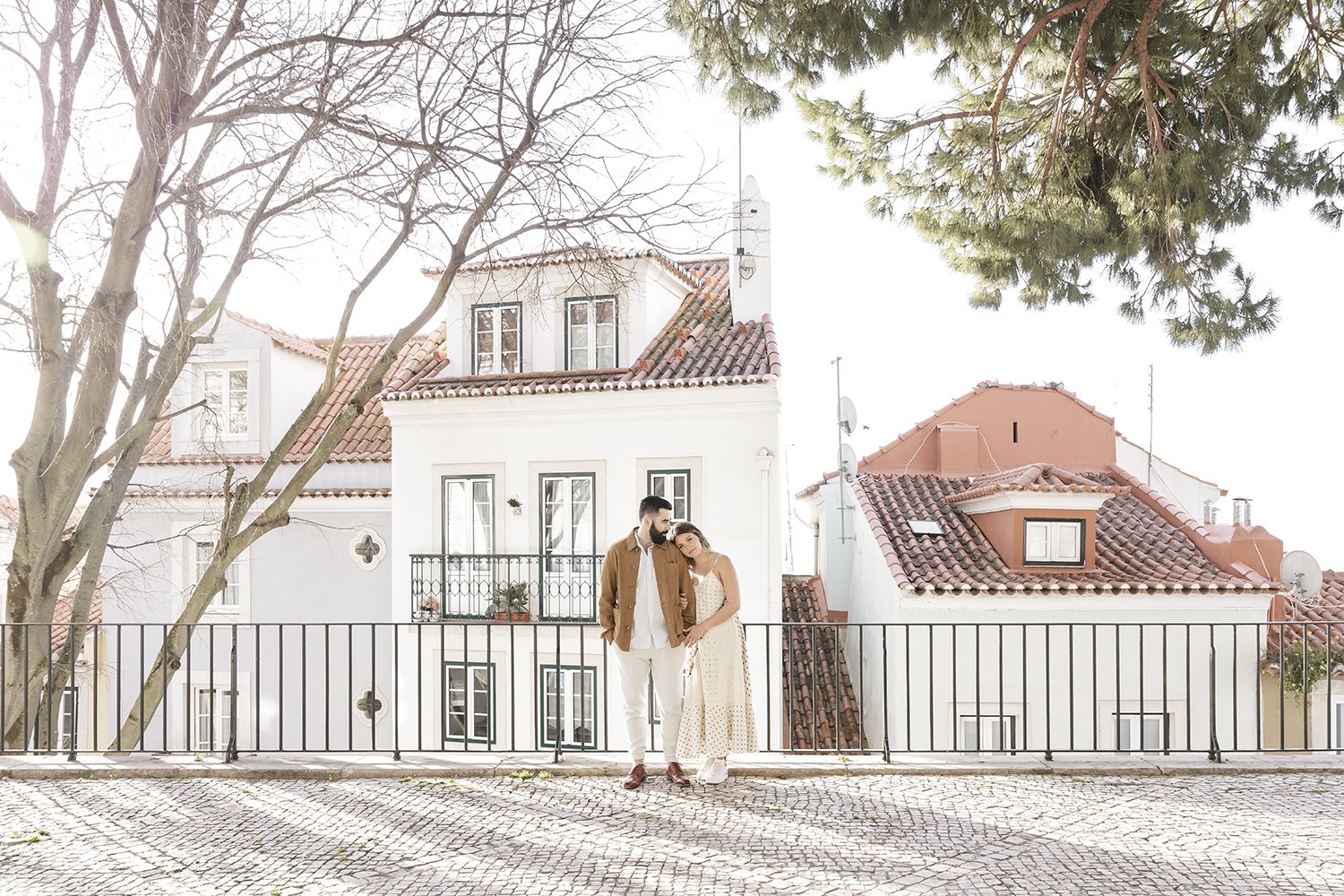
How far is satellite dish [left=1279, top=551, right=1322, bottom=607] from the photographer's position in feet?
55.2

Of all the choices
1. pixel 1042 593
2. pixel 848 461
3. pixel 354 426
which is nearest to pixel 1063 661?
pixel 1042 593

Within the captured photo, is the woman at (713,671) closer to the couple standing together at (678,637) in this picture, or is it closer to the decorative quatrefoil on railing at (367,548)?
the couple standing together at (678,637)

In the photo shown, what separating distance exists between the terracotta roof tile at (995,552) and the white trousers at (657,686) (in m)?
9.26

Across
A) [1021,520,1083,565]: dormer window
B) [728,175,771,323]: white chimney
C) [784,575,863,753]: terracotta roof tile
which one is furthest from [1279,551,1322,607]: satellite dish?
[728,175,771,323]: white chimney

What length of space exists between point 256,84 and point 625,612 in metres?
6.16

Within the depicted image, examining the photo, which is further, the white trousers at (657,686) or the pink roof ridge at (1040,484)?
the pink roof ridge at (1040,484)

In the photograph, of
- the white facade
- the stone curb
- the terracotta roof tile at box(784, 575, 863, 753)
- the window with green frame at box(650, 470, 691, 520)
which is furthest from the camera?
the terracotta roof tile at box(784, 575, 863, 753)

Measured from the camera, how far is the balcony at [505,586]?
16453mm

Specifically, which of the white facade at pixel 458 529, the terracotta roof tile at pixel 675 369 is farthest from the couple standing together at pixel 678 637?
the terracotta roof tile at pixel 675 369

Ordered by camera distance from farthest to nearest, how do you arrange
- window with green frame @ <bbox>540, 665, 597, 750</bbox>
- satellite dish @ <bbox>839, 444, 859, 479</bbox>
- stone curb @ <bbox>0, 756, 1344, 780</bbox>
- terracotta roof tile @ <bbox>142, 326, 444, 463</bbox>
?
1. satellite dish @ <bbox>839, 444, 859, 479</bbox>
2. terracotta roof tile @ <bbox>142, 326, 444, 463</bbox>
3. window with green frame @ <bbox>540, 665, 597, 750</bbox>
4. stone curb @ <bbox>0, 756, 1344, 780</bbox>

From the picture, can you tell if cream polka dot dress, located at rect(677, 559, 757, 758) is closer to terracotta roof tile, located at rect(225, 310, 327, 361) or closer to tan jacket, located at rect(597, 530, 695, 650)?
tan jacket, located at rect(597, 530, 695, 650)

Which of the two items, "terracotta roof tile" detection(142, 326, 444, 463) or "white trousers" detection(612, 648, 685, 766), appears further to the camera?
"terracotta roof tile" detection(142, 326, 444, 463)

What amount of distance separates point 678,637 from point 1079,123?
6035 mm

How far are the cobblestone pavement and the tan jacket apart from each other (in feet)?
3.08
